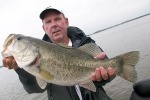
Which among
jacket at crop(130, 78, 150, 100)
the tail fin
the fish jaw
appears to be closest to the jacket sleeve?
the fish jaw

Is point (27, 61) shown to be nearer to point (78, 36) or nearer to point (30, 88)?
point (30, 88)

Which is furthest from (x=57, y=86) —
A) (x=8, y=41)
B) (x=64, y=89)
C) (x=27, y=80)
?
(x=8, y=41)

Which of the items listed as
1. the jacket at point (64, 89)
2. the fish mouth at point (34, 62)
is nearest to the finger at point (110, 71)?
the jacket at point (64, 89)

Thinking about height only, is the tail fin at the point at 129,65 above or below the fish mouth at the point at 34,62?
below

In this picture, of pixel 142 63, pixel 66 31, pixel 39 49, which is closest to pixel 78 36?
pixel 66 31

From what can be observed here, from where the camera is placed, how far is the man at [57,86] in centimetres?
489

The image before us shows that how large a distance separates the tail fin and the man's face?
156cm

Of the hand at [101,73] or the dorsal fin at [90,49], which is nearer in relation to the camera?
the hand at [101,73]

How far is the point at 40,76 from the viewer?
4.10 metres

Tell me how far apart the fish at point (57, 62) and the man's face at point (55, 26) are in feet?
3.08

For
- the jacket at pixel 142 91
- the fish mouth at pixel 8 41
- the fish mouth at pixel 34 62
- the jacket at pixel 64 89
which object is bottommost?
the jacket at pixel 142 91

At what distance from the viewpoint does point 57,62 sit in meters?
4.20

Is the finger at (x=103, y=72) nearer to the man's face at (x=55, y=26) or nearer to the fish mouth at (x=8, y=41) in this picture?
the man's face at (x=55, y=26)

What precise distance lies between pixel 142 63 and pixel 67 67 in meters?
19.4
